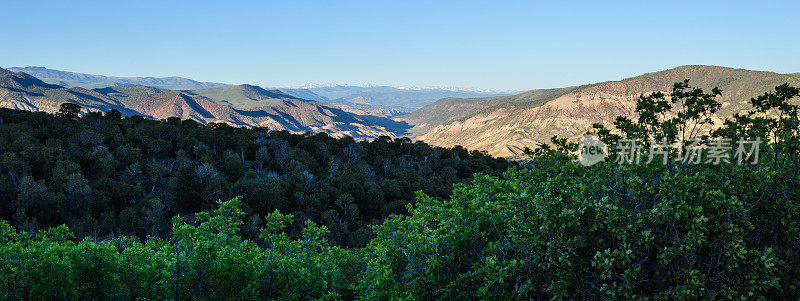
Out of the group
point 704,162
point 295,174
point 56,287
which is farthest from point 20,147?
point 704,162

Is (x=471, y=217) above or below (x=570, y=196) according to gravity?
below

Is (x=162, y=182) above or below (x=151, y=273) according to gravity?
below

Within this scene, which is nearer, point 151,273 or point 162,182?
point 151,273

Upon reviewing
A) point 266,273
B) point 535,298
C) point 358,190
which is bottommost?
point 358,190

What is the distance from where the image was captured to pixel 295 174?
64.8 metres

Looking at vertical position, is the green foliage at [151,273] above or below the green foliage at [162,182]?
above

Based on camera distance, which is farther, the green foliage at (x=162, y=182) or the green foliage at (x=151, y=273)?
the green foliage at (x=162, y=182)

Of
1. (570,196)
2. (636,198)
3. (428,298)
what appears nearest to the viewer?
(636,198)

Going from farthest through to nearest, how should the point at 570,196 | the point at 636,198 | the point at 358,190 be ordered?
the point at 358,190 → the point at 570,196 → the point at 636,198

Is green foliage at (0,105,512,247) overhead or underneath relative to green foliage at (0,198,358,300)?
underneath

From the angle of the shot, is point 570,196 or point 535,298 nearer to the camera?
point 535,298

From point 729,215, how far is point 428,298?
8.82 m

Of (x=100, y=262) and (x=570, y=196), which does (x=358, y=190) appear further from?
(x=570, y=196)

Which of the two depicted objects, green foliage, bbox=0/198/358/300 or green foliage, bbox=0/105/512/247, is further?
green foliage, bbox=0/105/512/247
